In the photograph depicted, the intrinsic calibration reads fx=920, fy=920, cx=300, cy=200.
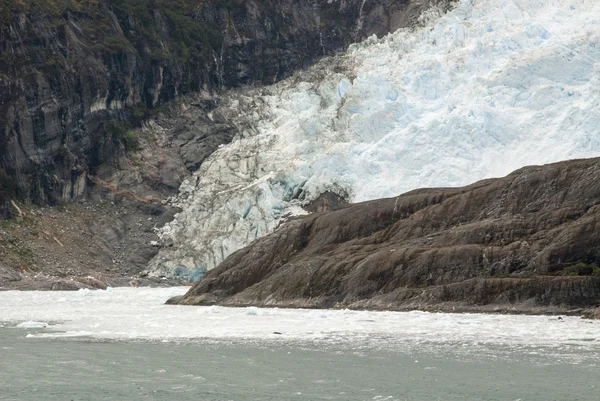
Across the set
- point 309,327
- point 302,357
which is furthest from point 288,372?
point 309,327

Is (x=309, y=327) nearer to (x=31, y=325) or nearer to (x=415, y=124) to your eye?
(x=31, y=325)

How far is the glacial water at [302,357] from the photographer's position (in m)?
24.5

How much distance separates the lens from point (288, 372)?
1087 inches

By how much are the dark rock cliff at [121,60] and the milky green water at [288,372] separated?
2713 inches

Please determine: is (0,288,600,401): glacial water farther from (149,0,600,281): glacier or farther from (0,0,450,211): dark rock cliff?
(0,0,450,211): dark rock cliff

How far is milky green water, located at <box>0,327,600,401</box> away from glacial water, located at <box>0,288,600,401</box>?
0.03 m

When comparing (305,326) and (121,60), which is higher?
(121,60)

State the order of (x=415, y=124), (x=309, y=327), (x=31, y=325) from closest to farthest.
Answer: (x=309, y=327) < (x=31, y=325) < (x=415, y=124)

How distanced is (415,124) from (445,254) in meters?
38.0

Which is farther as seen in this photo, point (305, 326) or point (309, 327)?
point (305, 326)

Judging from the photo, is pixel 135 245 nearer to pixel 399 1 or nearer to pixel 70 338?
pixel 399 1

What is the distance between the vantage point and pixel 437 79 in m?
93.6

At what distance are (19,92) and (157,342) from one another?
232 feet

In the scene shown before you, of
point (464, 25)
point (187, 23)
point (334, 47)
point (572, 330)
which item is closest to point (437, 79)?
point (464, 25)
